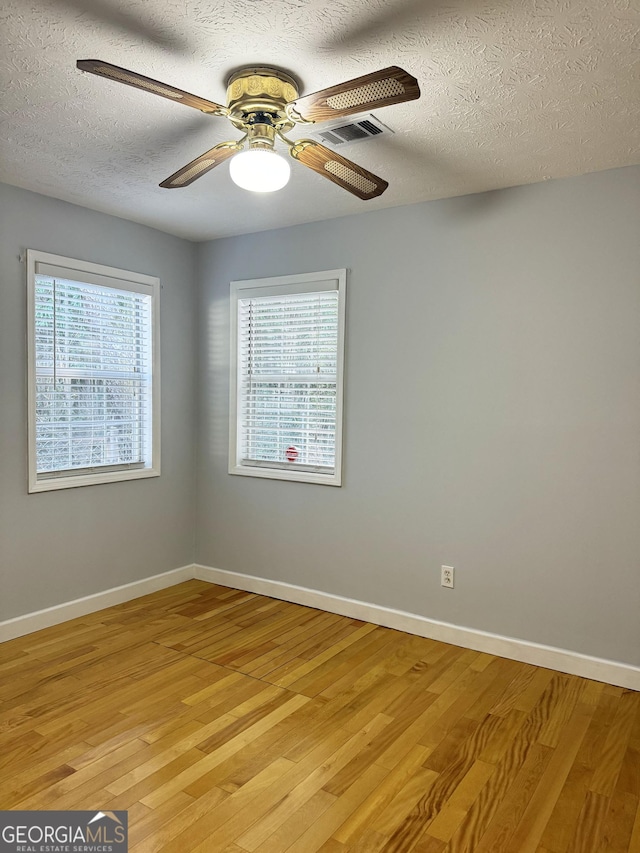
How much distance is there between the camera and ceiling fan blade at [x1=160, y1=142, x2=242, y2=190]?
2.19m

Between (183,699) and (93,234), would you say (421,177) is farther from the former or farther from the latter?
(183,699)

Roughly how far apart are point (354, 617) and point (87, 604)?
1654 mm

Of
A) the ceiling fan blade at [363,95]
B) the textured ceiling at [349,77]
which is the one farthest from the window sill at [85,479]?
the ceiling fan blade at [363,95]

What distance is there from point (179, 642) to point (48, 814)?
1433 mm

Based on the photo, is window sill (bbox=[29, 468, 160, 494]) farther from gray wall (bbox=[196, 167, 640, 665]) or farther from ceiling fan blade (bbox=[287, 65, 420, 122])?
ceiling fan blade (bbox=[287, 65, 420, 122])

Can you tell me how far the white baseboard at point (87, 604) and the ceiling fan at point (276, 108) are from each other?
251 centimetres

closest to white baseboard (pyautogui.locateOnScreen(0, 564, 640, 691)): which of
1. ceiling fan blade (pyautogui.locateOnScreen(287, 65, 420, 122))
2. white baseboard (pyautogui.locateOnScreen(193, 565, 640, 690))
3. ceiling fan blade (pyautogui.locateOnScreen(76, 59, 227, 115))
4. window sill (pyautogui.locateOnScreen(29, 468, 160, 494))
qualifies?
white baseboard (pyautogui.locateOnScreen(193, 565, 640, 690))

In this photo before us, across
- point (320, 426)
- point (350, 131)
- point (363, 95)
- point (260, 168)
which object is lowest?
point (320, 426)

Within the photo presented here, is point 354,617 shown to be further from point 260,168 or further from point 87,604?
point 260,168

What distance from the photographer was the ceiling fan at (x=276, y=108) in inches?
66.8

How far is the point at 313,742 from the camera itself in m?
2.42

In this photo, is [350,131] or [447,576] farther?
[447,576]

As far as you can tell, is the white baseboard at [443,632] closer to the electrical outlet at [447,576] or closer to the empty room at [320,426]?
the empty room at [320,426]

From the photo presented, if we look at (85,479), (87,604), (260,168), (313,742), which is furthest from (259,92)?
(87,604)
